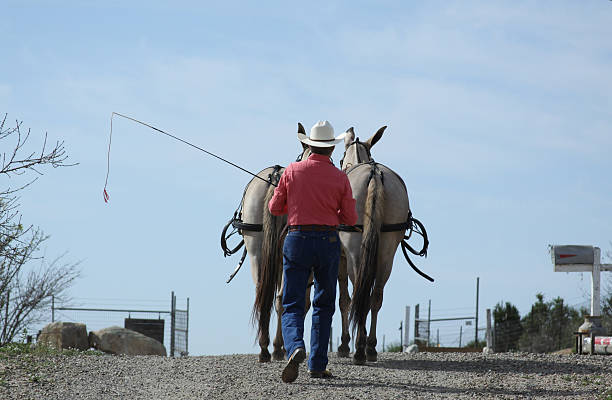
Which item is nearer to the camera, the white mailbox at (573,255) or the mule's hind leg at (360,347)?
the mule's hind leg at (360,347)

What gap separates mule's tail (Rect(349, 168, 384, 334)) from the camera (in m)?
9.03

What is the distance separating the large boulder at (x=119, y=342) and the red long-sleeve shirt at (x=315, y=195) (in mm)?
9896

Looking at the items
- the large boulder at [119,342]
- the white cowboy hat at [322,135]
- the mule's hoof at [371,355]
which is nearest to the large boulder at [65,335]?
the large boulder at [119,342]

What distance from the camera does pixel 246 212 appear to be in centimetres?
979

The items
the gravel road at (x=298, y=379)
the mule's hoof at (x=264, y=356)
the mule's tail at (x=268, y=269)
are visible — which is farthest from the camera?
the mule's hoof at (x=264, y=356)

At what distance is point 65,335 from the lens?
50.9 feet

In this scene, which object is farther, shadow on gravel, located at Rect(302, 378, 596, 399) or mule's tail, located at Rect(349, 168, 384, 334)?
mule's tail, located at Rect(349, 168, 384, 334)

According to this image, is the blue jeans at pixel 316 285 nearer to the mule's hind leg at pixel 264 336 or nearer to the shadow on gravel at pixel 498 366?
the mule's hind leg at pixel 264 336

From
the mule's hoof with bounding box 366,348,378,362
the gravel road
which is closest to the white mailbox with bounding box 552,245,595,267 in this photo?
the gravel road

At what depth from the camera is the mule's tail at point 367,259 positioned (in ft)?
29.6

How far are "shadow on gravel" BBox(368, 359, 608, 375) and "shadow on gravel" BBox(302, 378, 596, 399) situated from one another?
1.26 meters

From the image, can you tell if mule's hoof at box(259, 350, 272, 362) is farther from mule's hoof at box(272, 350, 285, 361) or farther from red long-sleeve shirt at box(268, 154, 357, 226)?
red long-sleeve shirt at box(268, 154, 357, 226)

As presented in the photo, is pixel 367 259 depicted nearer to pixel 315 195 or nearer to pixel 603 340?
pixel 315 195

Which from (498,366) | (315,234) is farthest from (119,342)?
(315,234)
